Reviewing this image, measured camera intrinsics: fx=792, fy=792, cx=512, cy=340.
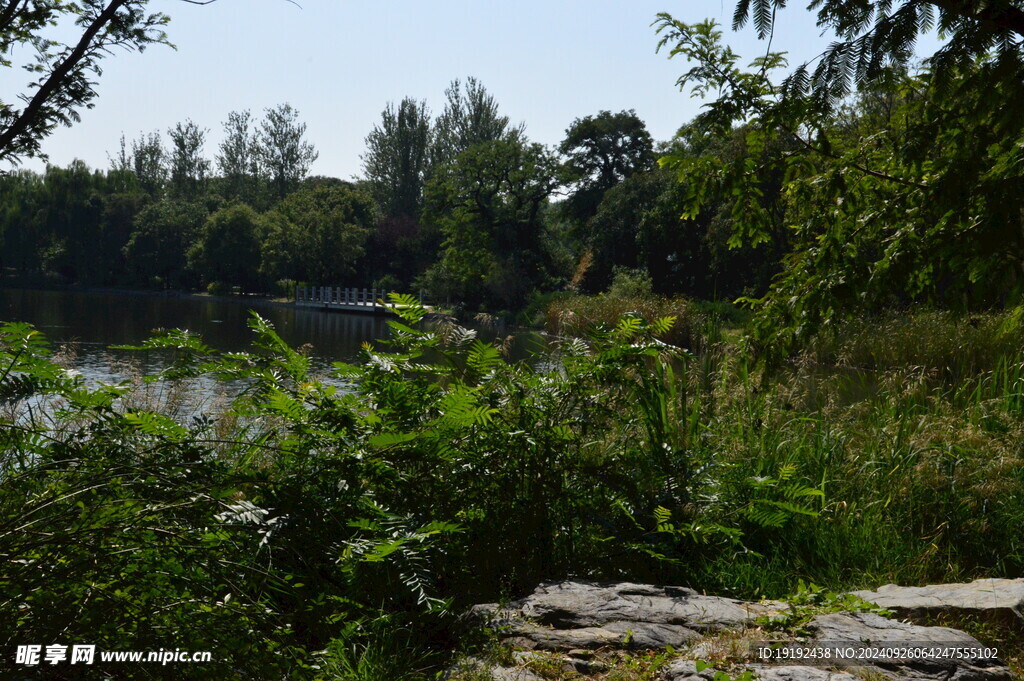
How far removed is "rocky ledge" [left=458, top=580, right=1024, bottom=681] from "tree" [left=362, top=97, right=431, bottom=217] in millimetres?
49374

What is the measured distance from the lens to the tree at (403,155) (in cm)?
5197

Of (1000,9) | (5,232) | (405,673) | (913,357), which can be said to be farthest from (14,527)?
(5,232)

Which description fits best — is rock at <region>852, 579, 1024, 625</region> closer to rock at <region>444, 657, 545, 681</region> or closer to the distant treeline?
rock at <region>444, 657, 545, 681</region>

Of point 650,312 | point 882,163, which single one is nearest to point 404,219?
point 650,312

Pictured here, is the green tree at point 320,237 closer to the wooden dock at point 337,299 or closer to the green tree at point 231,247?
the wooden dock at point 337,299

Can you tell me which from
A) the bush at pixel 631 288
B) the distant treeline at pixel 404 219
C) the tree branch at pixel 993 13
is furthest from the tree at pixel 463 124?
the tree branch at pixel 993 13

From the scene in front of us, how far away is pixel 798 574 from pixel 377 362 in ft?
7.14

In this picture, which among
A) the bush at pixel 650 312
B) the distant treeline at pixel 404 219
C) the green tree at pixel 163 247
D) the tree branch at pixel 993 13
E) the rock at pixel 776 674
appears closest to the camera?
the rock at pixel 776 674

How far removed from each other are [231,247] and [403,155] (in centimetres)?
1259

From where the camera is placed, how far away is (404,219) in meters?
48.3

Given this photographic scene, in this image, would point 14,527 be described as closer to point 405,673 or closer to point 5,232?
point 405,673

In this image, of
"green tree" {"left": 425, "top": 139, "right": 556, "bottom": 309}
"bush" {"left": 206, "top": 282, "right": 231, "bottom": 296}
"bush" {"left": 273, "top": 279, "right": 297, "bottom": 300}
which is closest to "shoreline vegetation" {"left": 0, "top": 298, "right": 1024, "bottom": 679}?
"green tree" {"left": 425, "top": 139, "right": 556, "bottom": 309}

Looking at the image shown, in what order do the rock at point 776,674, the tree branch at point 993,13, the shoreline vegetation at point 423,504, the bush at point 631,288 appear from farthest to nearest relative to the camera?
the bush at point 631,288 → the tree branch at point 993,13 → the rock at point 776,674 → the shoreline vegetation at point 423,504

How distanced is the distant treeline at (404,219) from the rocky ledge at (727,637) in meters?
19.4
